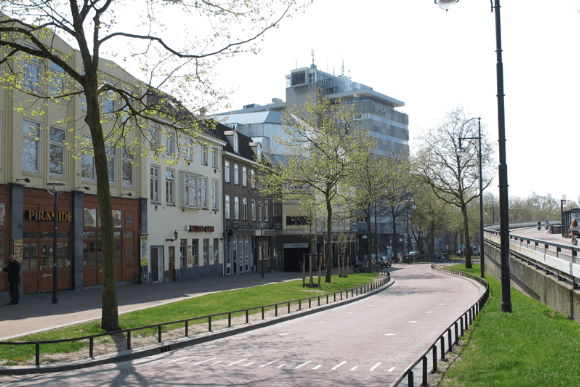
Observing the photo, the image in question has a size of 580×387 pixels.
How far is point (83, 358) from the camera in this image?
10664 millimetres

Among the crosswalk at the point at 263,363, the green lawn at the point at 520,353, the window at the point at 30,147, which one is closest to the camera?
the green lawn at the point at 520,353

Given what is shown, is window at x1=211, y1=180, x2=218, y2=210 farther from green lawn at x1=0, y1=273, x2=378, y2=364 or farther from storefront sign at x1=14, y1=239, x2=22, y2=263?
storefront sign at x1=14, y1=239, x2=22, y2=263

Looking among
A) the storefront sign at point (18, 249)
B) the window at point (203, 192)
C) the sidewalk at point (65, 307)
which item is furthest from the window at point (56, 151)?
the window at point (203, 192)

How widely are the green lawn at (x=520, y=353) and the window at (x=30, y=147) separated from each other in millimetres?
18783

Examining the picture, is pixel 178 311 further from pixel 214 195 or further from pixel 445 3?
pixel 214 195

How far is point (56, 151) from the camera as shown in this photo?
25500mm

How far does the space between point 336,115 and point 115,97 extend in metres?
19.9

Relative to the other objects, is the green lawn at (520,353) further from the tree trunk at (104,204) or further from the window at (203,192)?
the window at (203,192)

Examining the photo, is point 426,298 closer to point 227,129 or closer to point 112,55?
point 112,55

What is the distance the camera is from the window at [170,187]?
35.4m

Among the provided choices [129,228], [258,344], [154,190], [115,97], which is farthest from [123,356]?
[154,190]

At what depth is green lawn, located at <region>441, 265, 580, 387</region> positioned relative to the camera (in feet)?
26.6

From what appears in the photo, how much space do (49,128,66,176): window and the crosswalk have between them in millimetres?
16554

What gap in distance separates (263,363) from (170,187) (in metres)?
26.7
